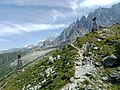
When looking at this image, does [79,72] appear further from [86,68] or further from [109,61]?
[109,61]

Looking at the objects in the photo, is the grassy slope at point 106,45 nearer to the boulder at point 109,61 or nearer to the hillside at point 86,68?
the hillside at point 86,68

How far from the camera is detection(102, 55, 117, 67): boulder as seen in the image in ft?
274

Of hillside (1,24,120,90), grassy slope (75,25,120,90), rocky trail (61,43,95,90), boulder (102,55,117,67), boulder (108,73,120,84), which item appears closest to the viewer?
rocky trail (61,43,95,90)

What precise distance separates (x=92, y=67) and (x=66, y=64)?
11589 millimetres

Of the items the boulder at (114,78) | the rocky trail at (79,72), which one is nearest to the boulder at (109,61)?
the rocky trail at (79,72)

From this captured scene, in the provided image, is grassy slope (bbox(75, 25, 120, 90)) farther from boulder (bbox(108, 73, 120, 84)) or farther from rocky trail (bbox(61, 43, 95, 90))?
rocky trail (bbox(61, 43, 95, 90))

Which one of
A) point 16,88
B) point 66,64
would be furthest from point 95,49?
point 16,88

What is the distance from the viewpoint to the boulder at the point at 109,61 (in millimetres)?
83500

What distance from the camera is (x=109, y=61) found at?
84250 millimetres

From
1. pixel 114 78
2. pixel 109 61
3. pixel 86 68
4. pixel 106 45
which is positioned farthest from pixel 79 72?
pixel 106 45

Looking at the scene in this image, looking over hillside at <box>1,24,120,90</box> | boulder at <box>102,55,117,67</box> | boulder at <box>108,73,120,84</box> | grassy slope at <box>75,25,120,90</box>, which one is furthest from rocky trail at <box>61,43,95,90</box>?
boulder at <box>108,73,120,84</box>

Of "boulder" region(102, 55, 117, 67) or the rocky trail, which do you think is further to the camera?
"boulder" region(102, 55, 117, 67)

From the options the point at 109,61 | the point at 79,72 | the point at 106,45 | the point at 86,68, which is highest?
the point at 106,45

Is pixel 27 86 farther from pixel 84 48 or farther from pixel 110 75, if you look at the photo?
pixel 110 75
